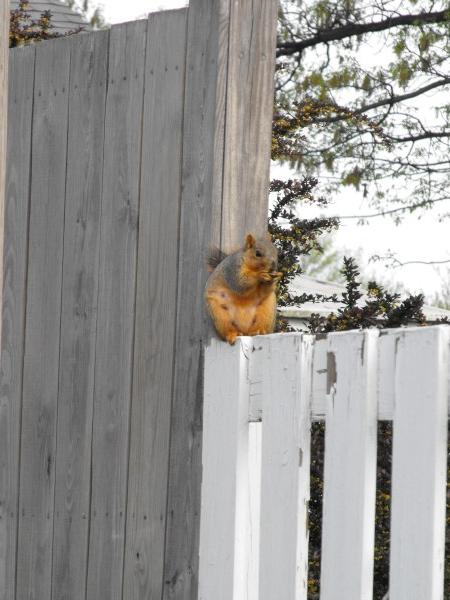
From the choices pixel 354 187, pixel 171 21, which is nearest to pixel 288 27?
pixel 354 187


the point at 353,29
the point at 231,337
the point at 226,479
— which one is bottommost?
the point at 226,479

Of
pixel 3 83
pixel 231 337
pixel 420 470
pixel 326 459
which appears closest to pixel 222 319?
pixel 231 337

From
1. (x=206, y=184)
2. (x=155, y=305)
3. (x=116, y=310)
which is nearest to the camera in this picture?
(x=206, y=184)

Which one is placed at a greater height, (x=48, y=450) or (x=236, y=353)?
(x=236, y=353)

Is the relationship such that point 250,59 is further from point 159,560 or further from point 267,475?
point 159,560

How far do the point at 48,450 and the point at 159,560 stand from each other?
0.56m

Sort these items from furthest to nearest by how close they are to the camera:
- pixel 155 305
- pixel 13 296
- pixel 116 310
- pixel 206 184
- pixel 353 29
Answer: pixel 353 29
pixel 13 296
pixel 116 310
pixel 155 305
pixel 206 184

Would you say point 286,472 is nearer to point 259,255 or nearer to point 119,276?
point 259,255

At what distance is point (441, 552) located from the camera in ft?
6.15

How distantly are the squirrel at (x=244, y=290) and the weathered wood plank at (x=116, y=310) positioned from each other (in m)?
0.37

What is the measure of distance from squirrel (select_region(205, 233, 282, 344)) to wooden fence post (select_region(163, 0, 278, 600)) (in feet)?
0.29

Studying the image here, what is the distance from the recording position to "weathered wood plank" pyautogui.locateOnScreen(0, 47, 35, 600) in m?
3.17

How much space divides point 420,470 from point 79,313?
4.52 feet

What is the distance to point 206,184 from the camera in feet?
8.64
